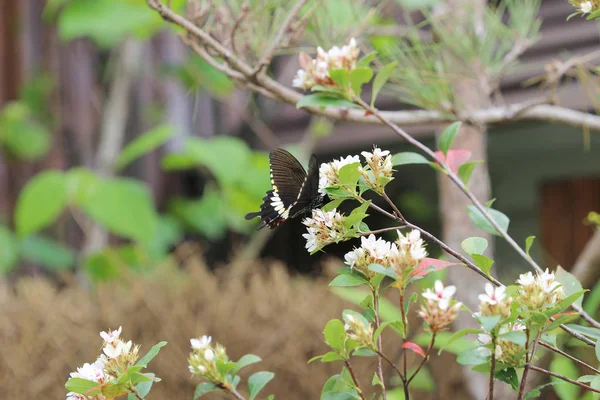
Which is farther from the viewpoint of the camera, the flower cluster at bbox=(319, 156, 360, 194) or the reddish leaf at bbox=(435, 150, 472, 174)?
the reddish leaf at bbox=(435, 150, 472, 174)

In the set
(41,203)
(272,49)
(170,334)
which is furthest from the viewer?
(41,203)

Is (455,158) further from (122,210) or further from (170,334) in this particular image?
(122,210)

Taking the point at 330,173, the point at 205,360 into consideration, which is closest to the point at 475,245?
the point at 330,173

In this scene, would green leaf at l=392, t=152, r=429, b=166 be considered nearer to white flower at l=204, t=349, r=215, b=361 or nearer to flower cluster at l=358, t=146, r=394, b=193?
flower cluster at l=358, t=146, r=394, b=193

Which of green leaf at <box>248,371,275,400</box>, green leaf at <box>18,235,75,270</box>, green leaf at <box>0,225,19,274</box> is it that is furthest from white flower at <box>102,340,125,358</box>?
green leaf at <box>18,235,75,270</box>

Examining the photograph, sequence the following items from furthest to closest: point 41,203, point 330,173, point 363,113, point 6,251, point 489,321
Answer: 1. point 6,251
2. point 41,203
3. point 363,113
4. point 330,173
5. point 489,321

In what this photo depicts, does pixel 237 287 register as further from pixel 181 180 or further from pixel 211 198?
pixel 181 180

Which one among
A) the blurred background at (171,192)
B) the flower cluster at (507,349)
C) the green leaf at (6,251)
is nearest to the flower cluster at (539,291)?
the flower cluster at (507,349)
